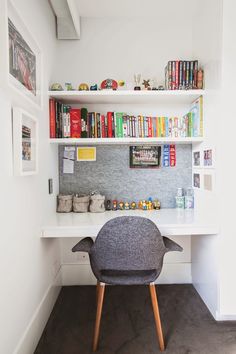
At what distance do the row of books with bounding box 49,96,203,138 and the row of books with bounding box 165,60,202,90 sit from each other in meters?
0.14

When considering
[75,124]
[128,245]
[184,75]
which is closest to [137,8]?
[184,75]

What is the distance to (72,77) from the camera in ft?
7.57

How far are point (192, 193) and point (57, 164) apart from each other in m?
1.22

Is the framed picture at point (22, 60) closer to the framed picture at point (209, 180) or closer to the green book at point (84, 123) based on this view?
the green book at point (84, 123)

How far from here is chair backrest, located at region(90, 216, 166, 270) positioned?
148cm

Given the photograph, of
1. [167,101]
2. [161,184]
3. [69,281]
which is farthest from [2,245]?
[167,101]

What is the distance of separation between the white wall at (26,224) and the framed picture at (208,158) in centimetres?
119

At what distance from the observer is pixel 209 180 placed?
190 centimetres

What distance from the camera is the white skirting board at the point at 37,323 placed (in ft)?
4.57

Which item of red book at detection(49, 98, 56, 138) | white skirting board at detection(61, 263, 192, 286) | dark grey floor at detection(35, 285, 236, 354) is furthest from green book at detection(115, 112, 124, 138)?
dark grey floor at detection(35, 285, 236, 354)

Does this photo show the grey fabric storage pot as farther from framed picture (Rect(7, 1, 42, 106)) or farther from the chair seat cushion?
framed picture (Rect(7, 1, 42, 106))

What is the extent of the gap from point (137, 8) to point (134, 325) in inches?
96.6

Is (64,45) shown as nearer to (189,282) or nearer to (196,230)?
(196,230)

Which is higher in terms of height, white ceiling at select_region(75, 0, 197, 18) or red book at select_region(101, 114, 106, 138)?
white ceiling at select_region(75, 0, 197, 18)
